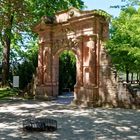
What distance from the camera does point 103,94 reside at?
20828mm

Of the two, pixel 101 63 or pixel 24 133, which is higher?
pixel 101 63

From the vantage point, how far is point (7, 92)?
2938 cm

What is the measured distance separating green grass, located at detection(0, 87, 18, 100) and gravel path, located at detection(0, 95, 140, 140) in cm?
738

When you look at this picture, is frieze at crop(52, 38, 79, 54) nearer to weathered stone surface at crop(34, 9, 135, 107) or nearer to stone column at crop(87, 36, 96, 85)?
weathered stone surface at crop(34, 9, 135, 107)

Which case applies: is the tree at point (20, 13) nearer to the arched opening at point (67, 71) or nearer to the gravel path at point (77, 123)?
the arched opening at point (67, 71)

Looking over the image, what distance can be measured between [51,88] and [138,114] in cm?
946

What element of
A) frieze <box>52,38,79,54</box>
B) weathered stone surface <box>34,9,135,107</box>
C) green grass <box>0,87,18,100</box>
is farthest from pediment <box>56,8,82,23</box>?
green grass <box>0,87,18,100</box>

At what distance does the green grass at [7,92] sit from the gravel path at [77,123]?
291 inches

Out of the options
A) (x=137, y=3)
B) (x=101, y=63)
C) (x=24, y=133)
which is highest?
(x=137, y=3)

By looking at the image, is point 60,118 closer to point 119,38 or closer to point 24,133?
point 24,133

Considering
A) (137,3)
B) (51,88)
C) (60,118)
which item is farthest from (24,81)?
(137,3)

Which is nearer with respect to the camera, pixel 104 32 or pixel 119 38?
pixel 104 32

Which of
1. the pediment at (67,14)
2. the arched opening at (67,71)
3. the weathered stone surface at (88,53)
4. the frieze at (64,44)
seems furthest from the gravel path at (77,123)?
the arched opening at (67,71)

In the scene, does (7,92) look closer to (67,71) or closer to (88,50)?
(67,71)
